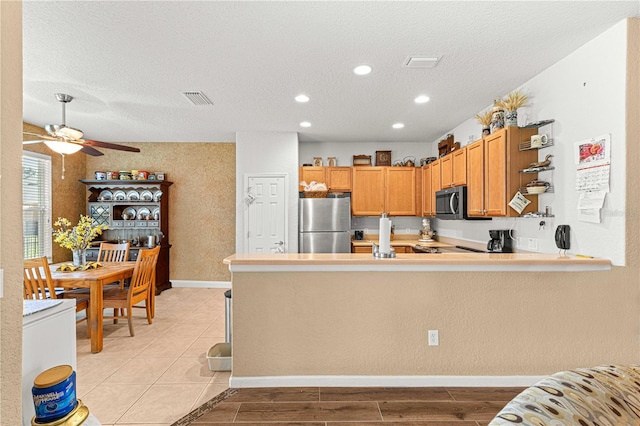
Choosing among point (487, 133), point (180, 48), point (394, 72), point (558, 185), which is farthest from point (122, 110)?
point (558, 185)

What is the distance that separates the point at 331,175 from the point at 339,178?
15 centimetres

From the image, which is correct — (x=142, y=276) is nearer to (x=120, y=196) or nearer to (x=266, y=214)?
(x=266, y=214)

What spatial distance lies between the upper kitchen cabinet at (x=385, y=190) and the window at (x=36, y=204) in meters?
4.86

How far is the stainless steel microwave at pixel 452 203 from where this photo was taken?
405 centimetres

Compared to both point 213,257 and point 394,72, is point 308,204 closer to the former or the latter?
point 213,257

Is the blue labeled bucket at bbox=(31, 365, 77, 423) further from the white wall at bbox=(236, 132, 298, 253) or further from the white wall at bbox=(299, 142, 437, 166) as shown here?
the white wall at bbox=(299, 142, 437, 166)

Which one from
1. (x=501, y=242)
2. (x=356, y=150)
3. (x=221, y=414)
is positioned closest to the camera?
(x=221, y=414)

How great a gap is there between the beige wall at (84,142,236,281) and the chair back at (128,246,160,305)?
199cm

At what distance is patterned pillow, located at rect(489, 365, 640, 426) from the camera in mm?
770

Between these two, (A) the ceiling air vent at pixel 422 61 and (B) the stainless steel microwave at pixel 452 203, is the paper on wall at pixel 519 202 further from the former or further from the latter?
(A) the ceiling air vent at pixel 422 61

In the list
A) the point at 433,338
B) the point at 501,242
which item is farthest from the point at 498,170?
the point at 433,338

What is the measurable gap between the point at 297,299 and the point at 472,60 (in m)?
2.43

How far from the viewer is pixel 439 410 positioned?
7.53 ft

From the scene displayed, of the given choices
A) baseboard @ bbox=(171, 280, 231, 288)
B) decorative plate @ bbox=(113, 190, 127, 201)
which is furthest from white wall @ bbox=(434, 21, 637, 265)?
decorative plate @ bbox=(113, 190, 127, 201)
